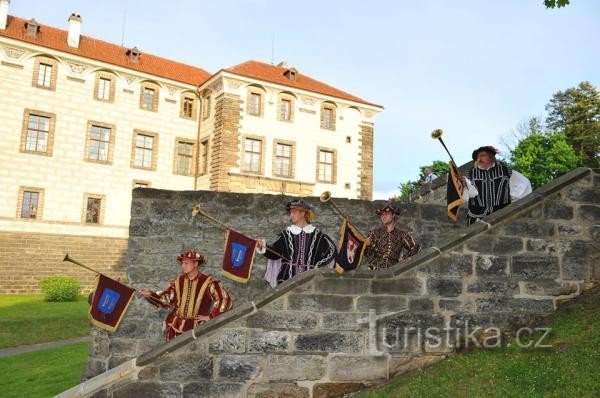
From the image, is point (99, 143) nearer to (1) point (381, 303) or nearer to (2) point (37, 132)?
(2) point (37, 132)

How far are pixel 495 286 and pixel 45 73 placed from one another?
29306 millimetres

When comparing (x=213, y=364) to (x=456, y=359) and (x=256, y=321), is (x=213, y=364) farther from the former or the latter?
(x=456, y=359)

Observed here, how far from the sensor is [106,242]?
92.9 feet

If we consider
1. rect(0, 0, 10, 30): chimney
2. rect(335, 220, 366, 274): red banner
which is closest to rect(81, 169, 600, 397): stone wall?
rect(335, 220, 366, 274): red banner

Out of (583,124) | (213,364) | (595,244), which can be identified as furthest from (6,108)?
(583,124)

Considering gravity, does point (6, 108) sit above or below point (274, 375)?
above

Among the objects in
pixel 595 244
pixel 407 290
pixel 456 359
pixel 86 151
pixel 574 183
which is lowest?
pixel 456 359

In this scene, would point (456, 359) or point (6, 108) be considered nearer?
point (456, 359)

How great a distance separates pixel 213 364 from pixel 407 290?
2134 mm

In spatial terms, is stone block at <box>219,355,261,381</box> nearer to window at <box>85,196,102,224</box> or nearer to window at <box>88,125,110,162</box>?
window at <box>85,196,102,224</box>

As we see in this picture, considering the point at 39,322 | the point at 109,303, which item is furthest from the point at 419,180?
the point at 109,303

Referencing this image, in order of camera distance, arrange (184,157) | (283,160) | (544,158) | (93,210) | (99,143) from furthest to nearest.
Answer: (544,158) < (283,160) < (184,157) < (99,143) < (93,210)

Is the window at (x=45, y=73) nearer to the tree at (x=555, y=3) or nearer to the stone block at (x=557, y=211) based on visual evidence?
the tree at (x=555, y=3)

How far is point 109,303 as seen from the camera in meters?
6.40
